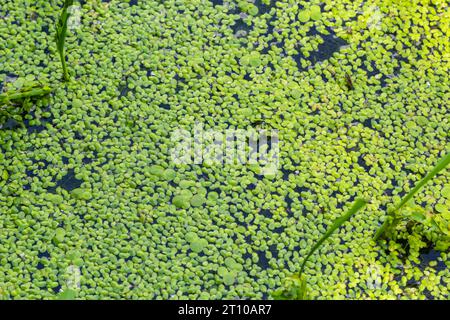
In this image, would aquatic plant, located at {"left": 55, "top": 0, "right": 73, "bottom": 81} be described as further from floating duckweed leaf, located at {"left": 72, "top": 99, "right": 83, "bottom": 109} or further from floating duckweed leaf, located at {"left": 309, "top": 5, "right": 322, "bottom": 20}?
floating duckweed leaf, located at {"left": 309, "top": 5, "right": 322, "bottom": 20}

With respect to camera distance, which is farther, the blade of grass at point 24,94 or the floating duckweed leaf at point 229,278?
the blade of grass at point 24,94

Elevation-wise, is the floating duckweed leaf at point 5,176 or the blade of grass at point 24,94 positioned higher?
the blade of grass at point 24,94

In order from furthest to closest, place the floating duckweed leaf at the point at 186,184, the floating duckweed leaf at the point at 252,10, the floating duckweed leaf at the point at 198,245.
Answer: the floating duckweed leaf at the point at 252,10 → the floating duckweed leaf at the point at 186,184 → the floating duckweed leaf at the point at 198,245

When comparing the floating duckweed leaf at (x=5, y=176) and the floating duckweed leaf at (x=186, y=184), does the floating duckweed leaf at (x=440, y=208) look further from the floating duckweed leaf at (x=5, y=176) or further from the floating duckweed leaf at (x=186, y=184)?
the floating duckweed leaf at (x=5, y=176)

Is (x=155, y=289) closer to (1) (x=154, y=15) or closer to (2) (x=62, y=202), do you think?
(2) (x=62, y=202)

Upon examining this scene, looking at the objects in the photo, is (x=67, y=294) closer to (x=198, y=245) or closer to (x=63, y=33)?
(x=198, y=245)

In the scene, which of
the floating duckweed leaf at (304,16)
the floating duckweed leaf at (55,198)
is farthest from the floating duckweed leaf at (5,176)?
the floating duckweed leaf at (304,16)

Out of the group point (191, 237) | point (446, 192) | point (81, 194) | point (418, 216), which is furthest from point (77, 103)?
point (446, 192)

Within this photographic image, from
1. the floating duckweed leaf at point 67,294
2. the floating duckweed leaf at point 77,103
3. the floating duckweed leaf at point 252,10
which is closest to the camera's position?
the floating duckweed leaf at point 67,294

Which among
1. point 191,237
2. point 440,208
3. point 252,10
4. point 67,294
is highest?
point 252,10
